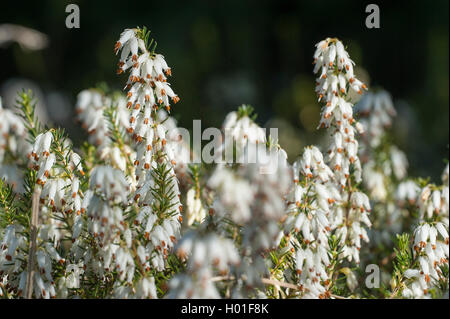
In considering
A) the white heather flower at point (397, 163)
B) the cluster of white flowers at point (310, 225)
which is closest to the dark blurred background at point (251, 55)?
the white heather flower at point (397, 163)

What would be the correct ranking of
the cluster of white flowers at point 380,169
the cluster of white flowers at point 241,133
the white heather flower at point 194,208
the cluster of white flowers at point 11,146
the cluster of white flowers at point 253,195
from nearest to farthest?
the cluster of white flowers at point 253,195 < the cluster of white flowers at point 241,133 < the white heather flower at point 194,208 < the cluster of white flowers at point 11,146 < the cluster of white flowers at point 380,169

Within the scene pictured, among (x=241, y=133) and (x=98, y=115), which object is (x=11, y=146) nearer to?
(x=98, y=115)

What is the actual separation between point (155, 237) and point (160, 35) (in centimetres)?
1143

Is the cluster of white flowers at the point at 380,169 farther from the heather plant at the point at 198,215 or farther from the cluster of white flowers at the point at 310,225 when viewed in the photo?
the cluster of white flowers at the point at 310,225

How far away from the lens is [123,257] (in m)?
2.44

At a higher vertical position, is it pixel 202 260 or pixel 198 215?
pixel 198 215

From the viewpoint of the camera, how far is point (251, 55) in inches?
507

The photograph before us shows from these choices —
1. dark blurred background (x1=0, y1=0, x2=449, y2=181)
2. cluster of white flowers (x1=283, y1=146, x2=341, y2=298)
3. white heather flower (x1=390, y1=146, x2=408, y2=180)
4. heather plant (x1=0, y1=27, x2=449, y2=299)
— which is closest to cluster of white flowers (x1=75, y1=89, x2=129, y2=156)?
heather plant (x1=0, y1=27, x2=449, y2=299)

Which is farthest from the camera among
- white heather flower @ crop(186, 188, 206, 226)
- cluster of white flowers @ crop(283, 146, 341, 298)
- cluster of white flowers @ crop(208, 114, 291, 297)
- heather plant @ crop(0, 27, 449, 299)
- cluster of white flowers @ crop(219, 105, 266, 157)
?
white heather flower @ crop(186, 188, 206, 226)

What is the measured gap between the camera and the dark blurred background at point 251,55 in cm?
919

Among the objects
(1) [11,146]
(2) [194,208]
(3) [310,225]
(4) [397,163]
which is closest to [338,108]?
(3) [310,225]

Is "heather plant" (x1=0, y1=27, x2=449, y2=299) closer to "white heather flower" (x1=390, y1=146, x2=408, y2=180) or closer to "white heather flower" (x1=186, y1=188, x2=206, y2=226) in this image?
"white heather flower" (x1=186, y1=188, x2=206, y2=226)

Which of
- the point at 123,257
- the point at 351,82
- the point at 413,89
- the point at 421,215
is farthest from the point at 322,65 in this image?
the point at 413,89

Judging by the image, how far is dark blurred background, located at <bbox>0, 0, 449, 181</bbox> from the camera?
919 cm
